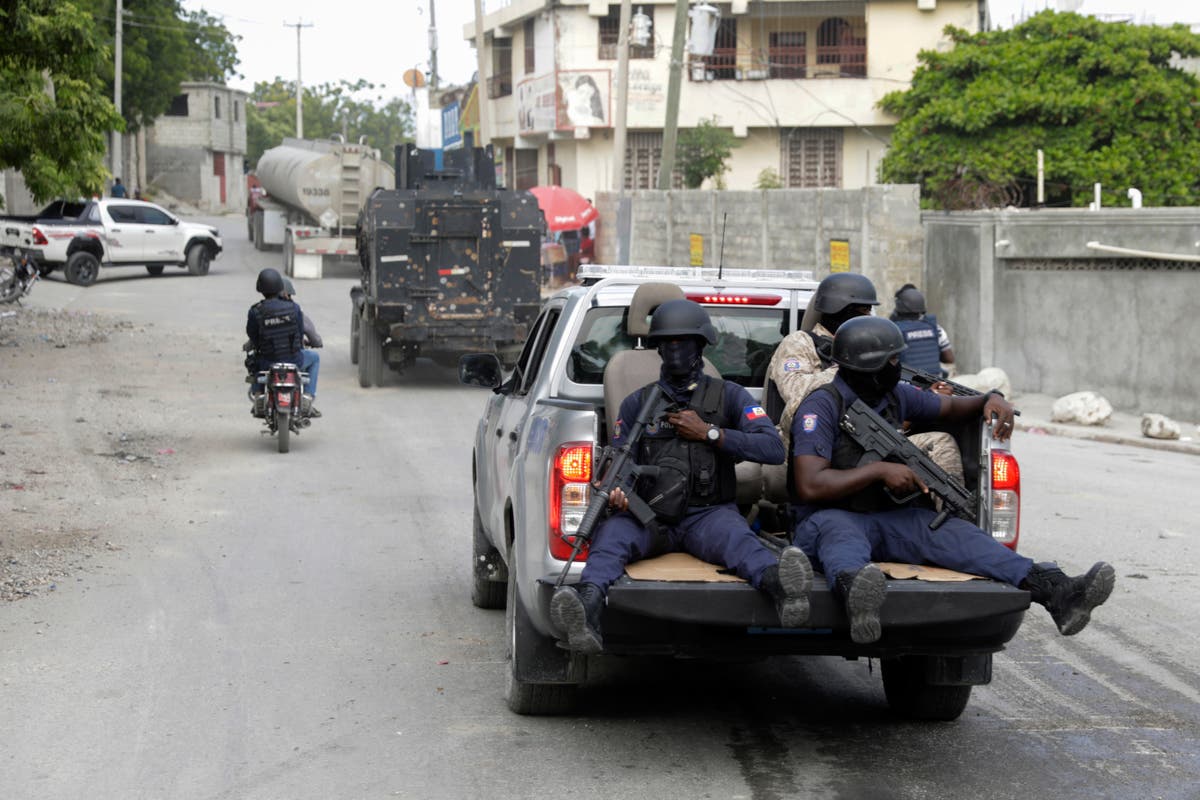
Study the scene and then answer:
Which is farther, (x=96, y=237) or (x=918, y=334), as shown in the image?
Result: (x=96, y=237)

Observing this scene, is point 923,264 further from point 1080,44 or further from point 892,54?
point 892,54

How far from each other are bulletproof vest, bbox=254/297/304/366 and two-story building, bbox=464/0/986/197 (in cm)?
3116

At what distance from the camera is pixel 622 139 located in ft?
105

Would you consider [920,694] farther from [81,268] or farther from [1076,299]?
[81,268]

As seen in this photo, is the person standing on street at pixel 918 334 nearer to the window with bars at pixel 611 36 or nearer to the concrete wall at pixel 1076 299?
the concrete wall at pixel 1076 299

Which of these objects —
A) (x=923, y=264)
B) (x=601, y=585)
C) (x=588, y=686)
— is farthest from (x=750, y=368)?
(x=923, y=264)

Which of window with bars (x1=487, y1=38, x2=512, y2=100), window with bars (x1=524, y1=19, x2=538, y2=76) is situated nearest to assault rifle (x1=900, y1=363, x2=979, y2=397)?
window with bars (x1=524, y1=19, x2=538, y2=76)

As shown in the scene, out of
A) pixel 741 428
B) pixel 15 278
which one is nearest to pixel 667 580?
pixel 741 428

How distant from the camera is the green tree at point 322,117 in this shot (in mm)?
108125

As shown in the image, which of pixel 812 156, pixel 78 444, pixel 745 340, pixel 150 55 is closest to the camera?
pixel 745 340

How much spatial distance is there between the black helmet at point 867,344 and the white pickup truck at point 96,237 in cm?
2774

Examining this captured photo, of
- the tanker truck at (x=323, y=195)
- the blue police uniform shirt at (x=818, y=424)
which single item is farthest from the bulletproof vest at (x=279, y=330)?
the tanker truck at (x=323, y=195)

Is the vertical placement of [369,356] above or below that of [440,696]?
above

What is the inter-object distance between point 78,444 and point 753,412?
32.3ft
